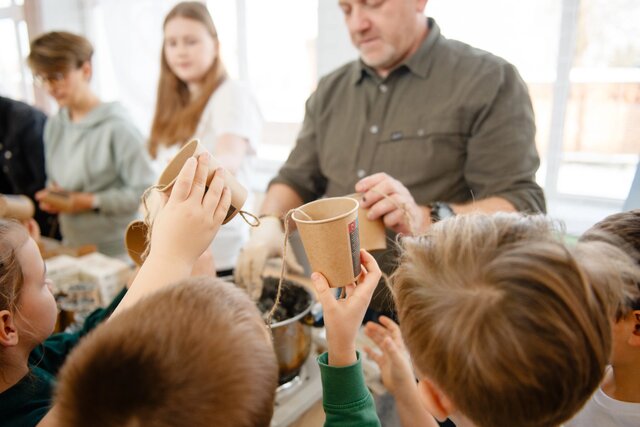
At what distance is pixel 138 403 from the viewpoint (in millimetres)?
488

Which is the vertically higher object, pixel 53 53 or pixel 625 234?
pixel 53 53

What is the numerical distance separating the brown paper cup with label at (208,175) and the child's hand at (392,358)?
438 mm

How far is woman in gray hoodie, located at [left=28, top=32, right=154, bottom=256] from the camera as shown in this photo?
2045 millimetres

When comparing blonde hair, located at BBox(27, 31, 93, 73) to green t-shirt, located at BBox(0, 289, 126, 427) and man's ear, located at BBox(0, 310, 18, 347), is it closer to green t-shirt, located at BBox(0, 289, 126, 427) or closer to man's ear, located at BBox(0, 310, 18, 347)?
green t-shirt, located at BBox(0, 289, 126, 427)

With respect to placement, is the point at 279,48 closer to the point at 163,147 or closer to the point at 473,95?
the point at 163,147

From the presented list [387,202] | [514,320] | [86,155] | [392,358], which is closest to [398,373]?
[392,358]

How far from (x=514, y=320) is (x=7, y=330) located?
2.59 feet

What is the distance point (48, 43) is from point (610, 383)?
2.39 metres

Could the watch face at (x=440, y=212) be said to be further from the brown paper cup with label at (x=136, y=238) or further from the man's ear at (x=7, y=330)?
the man's ear at (x=7, y=330)

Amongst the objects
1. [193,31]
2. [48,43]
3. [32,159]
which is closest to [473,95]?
[193,31]

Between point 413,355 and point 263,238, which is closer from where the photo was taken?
point 413,355

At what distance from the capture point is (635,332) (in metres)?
0.76

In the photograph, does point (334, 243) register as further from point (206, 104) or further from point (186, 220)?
point (206, 104)

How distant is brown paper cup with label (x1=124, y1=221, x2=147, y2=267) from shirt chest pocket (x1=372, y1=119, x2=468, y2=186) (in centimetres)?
76
